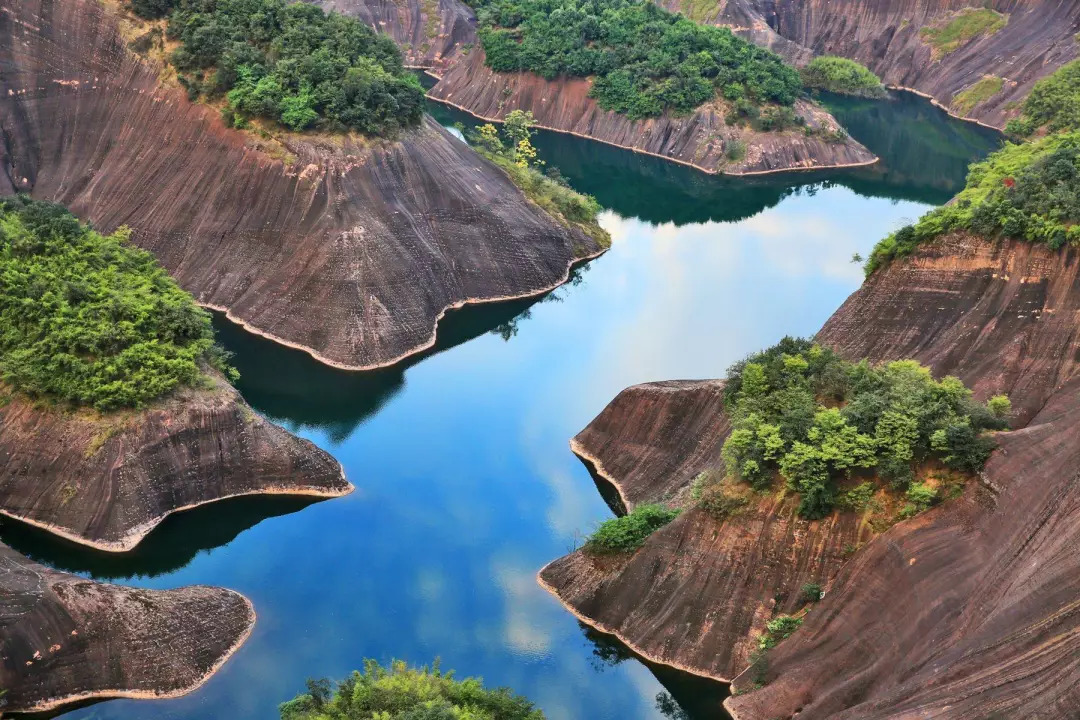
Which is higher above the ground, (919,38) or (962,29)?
(962,29)

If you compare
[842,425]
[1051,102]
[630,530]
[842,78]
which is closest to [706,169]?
[1051,102]

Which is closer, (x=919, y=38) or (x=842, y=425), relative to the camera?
(x=842, y=425)

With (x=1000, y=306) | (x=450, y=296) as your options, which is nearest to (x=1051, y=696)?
(x=1000, y=306)

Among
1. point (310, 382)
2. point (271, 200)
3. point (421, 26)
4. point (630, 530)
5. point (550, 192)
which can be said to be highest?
point (630, 530)

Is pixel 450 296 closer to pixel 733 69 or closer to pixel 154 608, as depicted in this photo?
pixel 154 608

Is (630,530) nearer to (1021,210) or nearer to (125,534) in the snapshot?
(125,534)

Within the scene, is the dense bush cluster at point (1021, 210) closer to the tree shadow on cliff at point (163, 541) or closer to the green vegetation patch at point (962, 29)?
the tree shadow on cliff at point (163, 541)

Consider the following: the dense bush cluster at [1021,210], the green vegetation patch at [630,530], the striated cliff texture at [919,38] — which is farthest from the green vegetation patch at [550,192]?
the striated cliff texture at [919,38]
